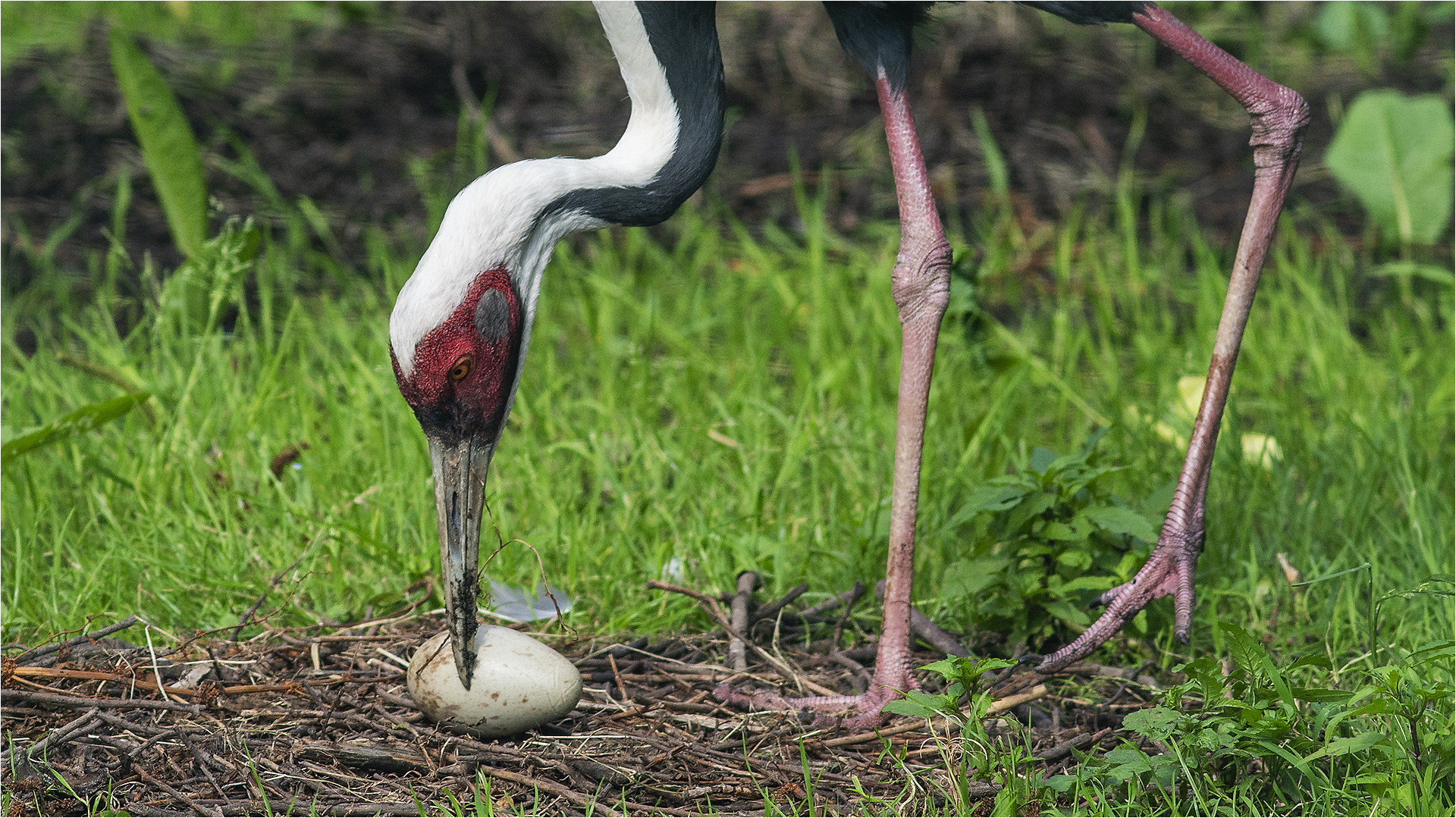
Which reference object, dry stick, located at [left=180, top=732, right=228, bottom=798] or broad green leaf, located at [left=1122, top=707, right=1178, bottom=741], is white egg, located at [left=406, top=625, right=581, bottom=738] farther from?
broad green leaf, located at [left=1122, top=707, right=1178, bottom=741]

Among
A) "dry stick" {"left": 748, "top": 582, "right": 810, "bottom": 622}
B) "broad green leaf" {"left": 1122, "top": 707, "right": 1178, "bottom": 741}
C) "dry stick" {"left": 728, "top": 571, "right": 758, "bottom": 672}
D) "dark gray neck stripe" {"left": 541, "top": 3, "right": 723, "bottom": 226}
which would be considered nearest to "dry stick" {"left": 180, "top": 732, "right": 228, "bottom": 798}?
"dry stick" {"left": 728, "top": 571, "right": 758, "bottom": 672}

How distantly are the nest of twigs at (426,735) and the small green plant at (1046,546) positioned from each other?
15 cm

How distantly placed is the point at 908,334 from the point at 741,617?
33.2 inches

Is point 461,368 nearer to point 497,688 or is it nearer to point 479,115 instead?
point 497,688

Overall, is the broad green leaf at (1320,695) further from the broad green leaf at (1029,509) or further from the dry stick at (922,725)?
the broad green leaf at (1029,509)

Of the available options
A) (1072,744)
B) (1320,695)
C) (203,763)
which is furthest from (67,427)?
(1320,695)

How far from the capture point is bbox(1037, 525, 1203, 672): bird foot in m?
3.23

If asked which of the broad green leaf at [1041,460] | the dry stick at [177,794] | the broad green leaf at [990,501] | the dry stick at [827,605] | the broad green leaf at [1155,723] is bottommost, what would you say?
the dry stick at [827,605]

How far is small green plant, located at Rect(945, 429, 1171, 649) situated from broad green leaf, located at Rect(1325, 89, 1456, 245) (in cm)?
302

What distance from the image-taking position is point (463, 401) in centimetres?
293

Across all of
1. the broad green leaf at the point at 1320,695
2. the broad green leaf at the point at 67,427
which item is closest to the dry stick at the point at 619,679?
the broad green leaf at the point at 1320,695

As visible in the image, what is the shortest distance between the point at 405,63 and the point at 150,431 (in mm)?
3432

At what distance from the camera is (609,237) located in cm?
584

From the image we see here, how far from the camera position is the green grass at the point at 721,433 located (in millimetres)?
3555
